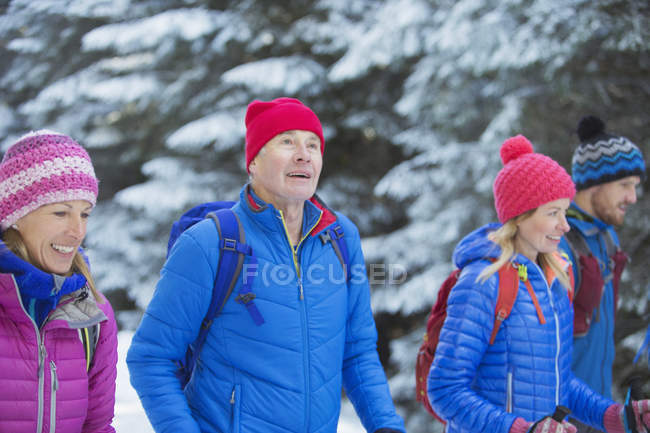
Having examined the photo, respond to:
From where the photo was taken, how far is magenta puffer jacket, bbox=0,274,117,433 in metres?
1.73

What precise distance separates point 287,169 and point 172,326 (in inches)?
29.1

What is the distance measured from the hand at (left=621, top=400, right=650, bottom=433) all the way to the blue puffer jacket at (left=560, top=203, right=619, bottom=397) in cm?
93

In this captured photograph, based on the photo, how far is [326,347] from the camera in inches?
82.7

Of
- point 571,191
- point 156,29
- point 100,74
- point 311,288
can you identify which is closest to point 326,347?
point 311,288

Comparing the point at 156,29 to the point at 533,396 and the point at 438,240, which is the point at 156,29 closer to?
the point at 438,240

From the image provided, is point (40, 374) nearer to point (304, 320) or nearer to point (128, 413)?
point (304, 320)

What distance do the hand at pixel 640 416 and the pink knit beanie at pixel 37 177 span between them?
2.38m

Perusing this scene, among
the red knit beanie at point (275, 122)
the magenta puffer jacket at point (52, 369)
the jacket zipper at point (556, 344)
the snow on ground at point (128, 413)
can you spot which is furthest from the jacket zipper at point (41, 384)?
the snow on ground at point (128, 413)

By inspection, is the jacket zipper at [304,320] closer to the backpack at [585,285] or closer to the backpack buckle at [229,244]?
the backpack buckle at [229,244]

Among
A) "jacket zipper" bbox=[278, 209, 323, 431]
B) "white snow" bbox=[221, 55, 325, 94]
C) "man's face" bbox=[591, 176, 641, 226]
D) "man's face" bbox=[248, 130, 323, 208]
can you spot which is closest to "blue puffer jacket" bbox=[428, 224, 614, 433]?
"jacket zipper" bbox=[278, 209, 323, 431]

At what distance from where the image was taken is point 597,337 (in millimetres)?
3314

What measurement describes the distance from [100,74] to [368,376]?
35.5 ft

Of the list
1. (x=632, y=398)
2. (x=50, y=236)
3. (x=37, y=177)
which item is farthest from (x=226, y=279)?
(x=632, y=398)

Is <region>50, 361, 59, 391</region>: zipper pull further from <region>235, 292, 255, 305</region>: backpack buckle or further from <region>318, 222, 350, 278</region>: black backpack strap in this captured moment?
<region>318, 222, 350, 278</region>: black backpack strap
